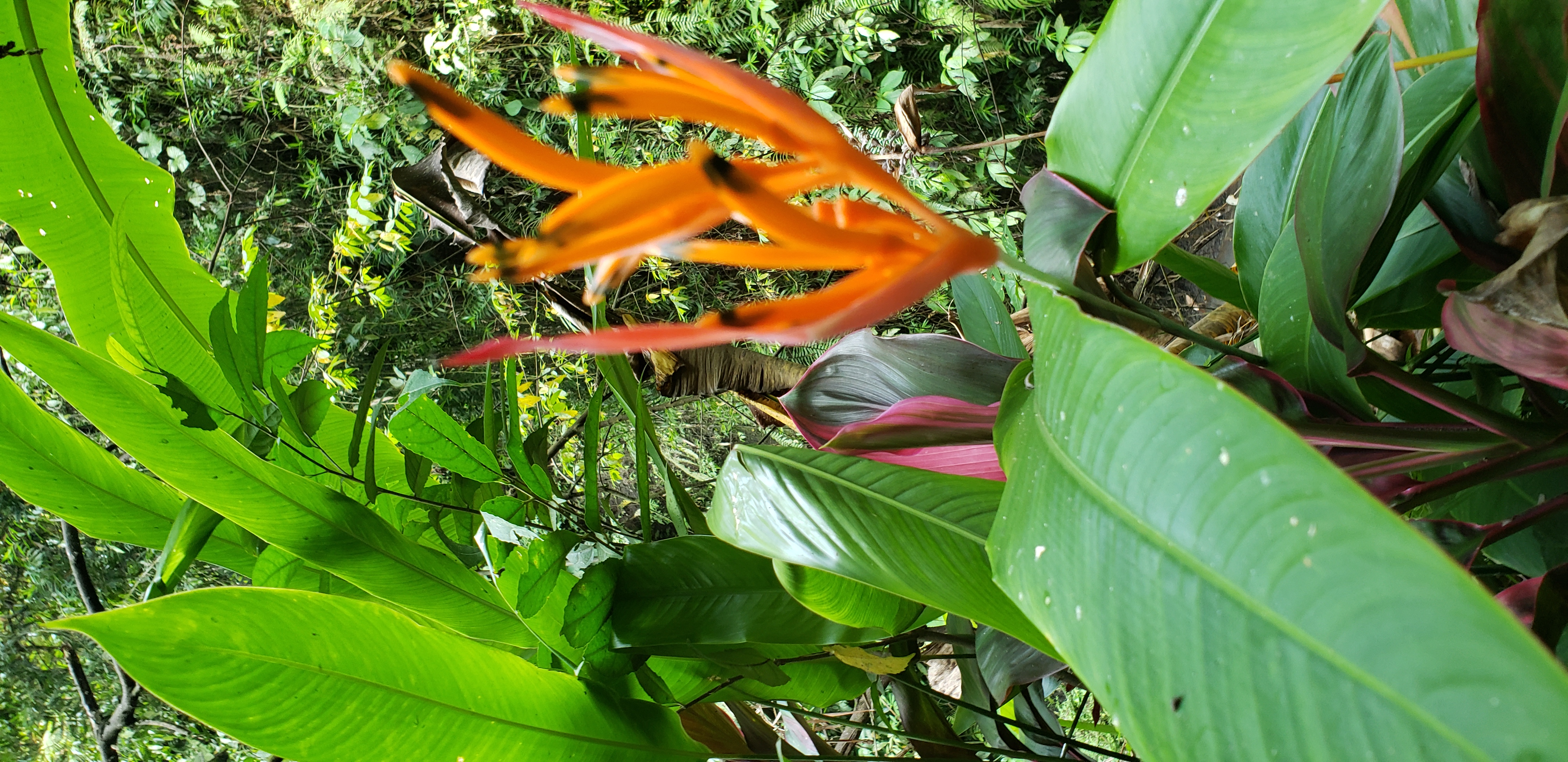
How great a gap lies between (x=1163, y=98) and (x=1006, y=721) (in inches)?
17.3

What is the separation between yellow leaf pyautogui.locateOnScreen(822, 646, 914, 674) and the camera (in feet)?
1.76

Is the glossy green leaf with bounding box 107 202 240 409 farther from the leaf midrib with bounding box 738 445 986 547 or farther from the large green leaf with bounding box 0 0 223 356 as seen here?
the leaf midrib with bounding box 738 445 986 547

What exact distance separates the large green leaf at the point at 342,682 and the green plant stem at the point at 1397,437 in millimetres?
413

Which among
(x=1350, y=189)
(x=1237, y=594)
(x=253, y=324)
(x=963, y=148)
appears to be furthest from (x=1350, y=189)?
(x=963, y=148)

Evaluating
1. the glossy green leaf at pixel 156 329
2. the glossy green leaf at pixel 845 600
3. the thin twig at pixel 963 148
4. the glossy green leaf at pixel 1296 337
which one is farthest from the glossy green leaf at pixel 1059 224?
the thin twig at pixel 963 148

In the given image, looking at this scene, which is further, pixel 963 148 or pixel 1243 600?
pixel 963 148

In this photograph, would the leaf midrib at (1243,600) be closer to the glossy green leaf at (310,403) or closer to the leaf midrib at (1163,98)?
the leaf midrib at (1163,98)

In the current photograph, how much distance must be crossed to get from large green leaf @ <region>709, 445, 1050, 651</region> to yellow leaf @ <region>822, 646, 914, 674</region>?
18cm

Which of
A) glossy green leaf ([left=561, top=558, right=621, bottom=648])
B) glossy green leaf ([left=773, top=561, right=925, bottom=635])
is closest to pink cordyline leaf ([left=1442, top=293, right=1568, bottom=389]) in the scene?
glossy green leaf ([left=773, top=561, right=925, bottom=635])

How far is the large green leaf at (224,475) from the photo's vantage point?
52 centimetres

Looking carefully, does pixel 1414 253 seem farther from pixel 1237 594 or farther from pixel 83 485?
pixel 83 485

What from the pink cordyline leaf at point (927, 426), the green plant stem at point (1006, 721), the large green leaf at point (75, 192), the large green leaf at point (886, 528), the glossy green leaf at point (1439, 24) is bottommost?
the green plant stem at point (1006, 721)

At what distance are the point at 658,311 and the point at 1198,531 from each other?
162 centimetres

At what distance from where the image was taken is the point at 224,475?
1.71 feet
